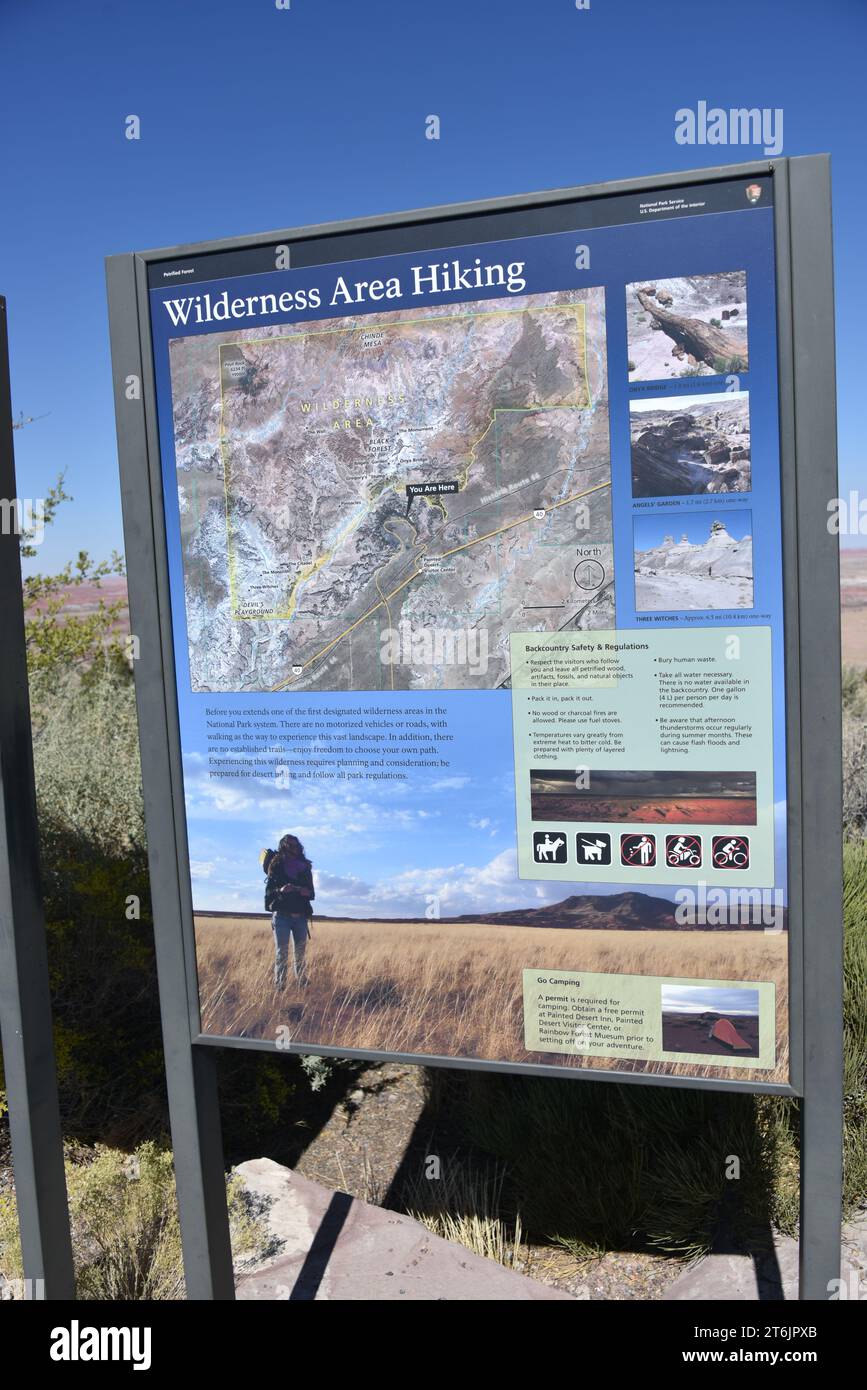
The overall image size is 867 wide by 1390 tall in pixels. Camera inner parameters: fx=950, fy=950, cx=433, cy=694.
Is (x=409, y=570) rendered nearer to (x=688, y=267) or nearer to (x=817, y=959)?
(x=688, y=267)

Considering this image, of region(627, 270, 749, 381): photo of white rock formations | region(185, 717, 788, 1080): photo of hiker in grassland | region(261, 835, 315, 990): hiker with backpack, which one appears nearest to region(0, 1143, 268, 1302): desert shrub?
region(185, 717, 788, 1080): photo of hiker in grassland

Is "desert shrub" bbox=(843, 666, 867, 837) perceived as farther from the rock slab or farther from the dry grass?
the dry grass

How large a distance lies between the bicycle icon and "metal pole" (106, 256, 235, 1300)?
1272 millimetres

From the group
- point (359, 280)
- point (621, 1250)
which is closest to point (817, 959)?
point (359, 280)

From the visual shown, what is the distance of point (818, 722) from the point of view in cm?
190

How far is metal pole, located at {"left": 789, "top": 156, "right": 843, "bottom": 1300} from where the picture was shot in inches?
71.9

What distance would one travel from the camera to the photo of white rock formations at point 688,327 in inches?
74.0

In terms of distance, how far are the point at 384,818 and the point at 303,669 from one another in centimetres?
39

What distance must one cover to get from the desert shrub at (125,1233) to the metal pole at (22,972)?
66cm

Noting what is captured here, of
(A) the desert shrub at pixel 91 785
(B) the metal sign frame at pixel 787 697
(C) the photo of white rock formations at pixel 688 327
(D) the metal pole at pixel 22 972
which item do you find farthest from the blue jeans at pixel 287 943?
(A) the desert shrub at pixel 91 785

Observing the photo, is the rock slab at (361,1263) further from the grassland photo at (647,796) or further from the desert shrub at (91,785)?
the desert shrub at (91,785)

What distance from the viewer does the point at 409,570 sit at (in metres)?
2.11

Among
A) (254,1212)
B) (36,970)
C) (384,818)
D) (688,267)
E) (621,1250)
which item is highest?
(688,267)

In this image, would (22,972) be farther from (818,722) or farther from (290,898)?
(818,722)
